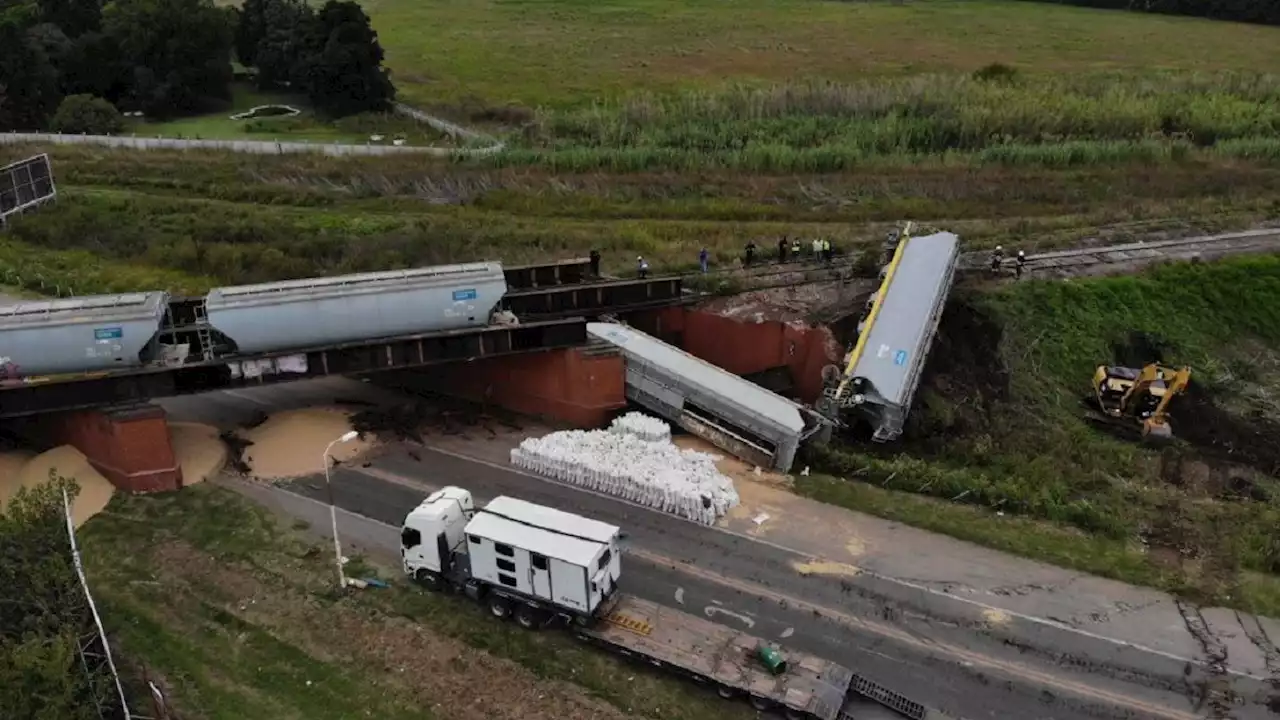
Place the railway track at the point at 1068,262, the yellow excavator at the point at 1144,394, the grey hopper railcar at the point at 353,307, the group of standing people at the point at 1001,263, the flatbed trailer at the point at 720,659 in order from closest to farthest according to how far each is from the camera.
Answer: the flatbed trailer at the point at 720,659, the grey hopper railcar at the point at 353,307, the yellow excavator at the point at 1144,394, the railway track at the point at 1068,262, the group of standing people at the point at 1001,263

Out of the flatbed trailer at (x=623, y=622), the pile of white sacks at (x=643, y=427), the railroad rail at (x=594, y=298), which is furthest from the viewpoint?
the railroad rail at (x=594, y=298)

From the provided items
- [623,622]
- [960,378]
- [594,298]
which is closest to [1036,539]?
[960,378]

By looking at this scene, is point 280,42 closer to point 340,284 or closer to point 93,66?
point 93,66

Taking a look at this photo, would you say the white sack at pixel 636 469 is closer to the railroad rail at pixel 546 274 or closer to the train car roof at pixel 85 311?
the railroad rail at pixel 546 274

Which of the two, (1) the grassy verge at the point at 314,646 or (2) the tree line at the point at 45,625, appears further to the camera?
(1) the grassy verge at the point at 314,646

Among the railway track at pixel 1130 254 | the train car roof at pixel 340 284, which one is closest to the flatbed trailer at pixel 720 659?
the train car roof at pixel 340 284

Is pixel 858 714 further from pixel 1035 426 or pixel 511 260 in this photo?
pixel 511 260

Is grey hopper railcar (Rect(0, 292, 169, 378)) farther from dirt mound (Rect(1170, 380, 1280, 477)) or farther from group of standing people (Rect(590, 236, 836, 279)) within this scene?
dirt mound (Rect(1170, 380, 1280, 477))

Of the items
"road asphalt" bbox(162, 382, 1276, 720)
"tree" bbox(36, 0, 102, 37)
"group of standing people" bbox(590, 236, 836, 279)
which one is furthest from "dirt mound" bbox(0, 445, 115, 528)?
"tree" bbox(36, 0, 102, 37)
